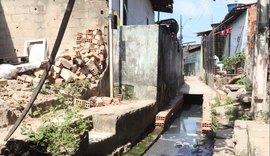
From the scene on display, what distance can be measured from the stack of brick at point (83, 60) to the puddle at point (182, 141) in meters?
2.82

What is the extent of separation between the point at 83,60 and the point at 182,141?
3.80 meters

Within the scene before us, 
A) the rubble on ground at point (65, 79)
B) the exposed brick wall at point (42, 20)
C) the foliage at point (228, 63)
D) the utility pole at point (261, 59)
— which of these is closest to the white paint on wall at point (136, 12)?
the exposed brick wall at point (42, 20)

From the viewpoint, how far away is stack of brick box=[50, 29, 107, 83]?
9086 millimetres

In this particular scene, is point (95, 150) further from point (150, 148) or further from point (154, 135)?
point (154, 135)

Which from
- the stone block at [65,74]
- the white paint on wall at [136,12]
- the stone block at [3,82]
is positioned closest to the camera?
the stone block at [3,82]

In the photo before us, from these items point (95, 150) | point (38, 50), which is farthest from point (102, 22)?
point (95, 150)

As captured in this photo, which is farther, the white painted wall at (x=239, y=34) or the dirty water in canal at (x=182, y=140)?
the white painted wall at (x=239, y=34)

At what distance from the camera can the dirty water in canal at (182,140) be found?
8.12 meters

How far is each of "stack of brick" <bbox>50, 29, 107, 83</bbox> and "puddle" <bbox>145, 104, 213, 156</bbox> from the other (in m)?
2.82

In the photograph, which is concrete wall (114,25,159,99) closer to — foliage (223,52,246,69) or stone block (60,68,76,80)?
stone block (60,68,76,80)

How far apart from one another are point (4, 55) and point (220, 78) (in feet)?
32.7

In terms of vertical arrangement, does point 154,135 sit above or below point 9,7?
below

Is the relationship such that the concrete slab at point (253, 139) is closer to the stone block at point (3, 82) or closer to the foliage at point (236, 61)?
the stone block at point (3, 82)

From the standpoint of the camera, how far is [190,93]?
17453 mm
